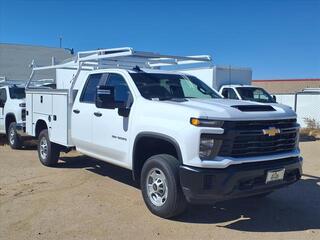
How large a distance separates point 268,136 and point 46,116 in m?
5.05

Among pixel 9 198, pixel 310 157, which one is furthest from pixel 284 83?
pixel 9 198

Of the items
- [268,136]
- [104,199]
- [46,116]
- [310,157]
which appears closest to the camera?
[268,136]

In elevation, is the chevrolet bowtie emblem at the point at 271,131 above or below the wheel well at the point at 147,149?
above

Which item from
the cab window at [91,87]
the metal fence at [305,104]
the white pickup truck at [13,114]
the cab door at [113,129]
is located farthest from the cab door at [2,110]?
the metal fence at [305,104]

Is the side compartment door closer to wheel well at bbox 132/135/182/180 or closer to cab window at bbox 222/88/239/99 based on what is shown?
wheel well at bbox 132/135/182/180

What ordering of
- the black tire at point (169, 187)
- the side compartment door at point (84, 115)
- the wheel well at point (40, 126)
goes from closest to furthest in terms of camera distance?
the black tire at point (169, 187)
the side compartment door at point (84, 115)
the wheel well at point (40, 126)

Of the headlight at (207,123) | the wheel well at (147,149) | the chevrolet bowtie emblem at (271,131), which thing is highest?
the headlight at (207,123)

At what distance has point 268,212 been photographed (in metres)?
6.07

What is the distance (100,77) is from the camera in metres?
7.26

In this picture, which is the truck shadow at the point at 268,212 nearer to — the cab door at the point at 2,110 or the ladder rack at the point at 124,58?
the ladder rack at the point at 124,58

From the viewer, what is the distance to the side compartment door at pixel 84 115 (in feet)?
23.8

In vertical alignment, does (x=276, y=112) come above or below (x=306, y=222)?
above

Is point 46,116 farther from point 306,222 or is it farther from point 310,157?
point 310,157

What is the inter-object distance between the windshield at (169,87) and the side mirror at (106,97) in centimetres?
44
